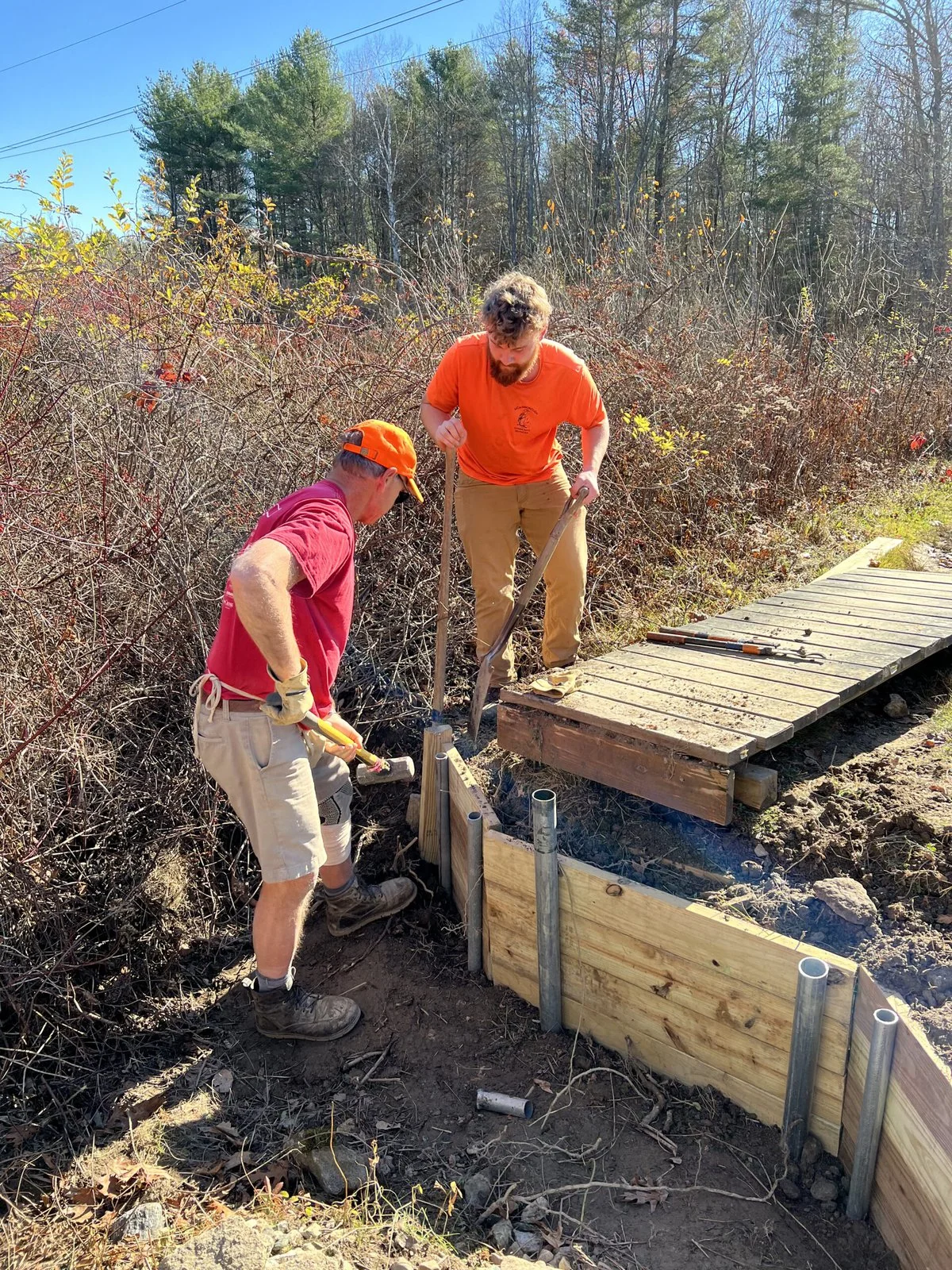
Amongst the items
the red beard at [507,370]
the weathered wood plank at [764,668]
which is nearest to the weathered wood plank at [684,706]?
the weathered wood plank at [764,668]

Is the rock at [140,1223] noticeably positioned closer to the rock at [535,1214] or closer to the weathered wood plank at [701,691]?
the rock at [535,1214]

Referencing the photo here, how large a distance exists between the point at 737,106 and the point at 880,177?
3636 mm

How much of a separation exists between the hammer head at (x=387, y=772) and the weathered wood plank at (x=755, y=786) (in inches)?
48.1

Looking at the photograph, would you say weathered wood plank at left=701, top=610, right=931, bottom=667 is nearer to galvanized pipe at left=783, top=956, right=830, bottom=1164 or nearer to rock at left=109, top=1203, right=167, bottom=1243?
galvanized pipe at left=783, top=956, right=830, bottom=1164

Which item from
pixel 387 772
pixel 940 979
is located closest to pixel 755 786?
pixel 940 979

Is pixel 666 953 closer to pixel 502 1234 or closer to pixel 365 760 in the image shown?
pixel 502 1234

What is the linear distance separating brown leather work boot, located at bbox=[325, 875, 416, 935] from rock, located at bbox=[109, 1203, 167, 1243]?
119 centimetres

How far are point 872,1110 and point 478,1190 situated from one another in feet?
3.67

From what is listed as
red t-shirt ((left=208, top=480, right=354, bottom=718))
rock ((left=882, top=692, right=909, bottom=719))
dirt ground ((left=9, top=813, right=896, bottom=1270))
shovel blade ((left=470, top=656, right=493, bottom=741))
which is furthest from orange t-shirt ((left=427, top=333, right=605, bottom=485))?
dirt ground ((left=9, top=813, right=896, bottom=1270))

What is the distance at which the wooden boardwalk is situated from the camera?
2.64 m

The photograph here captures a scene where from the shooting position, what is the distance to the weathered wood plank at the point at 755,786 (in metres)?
2.66

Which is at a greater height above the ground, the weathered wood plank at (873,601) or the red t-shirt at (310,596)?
the red t-shirt at (310,596)

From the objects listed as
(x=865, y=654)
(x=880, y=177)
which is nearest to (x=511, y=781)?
(x=865, y=654)

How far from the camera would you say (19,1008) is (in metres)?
2.70
